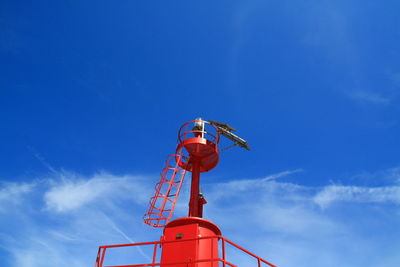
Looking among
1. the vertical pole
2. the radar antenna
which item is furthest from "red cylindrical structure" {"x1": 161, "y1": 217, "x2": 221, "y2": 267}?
the radar antenna

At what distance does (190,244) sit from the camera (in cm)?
1074

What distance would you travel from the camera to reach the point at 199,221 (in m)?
11.4

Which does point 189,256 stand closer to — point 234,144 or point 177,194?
point 177,194

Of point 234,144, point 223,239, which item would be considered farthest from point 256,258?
point 234,144

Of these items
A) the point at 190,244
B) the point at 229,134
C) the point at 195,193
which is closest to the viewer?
the point at 190,244

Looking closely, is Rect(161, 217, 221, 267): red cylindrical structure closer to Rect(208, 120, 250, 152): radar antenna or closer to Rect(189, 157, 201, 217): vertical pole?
Rect(189, 157, 201, 217): vertical pole

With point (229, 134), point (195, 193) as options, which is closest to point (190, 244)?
point (195, 193)

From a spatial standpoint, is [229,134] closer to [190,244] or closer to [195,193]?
[195,193]

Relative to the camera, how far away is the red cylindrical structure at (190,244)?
34.6ft

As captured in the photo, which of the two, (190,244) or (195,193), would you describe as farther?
(195,193)

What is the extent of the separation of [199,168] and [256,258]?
17.2ft

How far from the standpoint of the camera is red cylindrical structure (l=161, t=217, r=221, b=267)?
10.5m

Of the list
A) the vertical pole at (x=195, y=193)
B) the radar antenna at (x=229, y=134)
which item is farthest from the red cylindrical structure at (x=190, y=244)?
the radar antenna at (x=229, y=134)

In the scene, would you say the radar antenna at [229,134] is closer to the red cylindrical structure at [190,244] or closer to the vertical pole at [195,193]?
the vertical pole at [195,193]
